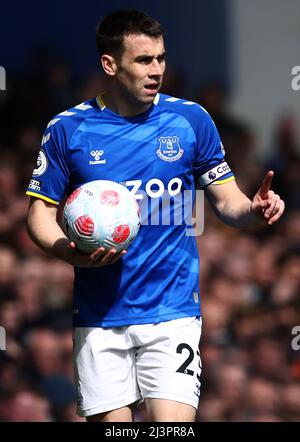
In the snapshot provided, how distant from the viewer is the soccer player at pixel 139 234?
4898 mm

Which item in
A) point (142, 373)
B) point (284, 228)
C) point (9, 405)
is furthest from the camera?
point (284, 228)

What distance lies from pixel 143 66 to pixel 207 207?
4822mm

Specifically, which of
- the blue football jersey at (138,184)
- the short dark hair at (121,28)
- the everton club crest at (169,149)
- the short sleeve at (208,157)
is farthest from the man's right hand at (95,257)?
the short dark hair at (121,28)

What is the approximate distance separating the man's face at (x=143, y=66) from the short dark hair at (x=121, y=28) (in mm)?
31

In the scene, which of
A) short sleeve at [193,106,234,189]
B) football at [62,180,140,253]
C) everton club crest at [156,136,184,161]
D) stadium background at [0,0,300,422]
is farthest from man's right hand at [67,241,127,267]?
stadium background at [0,0,300,422]

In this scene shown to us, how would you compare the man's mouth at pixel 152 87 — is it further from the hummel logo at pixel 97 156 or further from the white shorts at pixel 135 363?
the white shorts at pixel 135 363

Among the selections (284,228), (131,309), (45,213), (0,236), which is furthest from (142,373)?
(284,228)

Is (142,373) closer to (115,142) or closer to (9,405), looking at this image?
(115,142)

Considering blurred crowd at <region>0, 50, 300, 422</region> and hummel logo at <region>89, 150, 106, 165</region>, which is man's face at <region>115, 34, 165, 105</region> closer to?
hummel logo at <region>89, 150, 106, 165</region>

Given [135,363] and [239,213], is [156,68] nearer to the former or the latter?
[239,213]

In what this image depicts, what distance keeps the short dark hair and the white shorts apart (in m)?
1.35

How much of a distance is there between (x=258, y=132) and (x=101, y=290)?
5575 millimetres

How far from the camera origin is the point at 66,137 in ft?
16.5

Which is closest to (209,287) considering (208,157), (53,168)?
(208,157)
